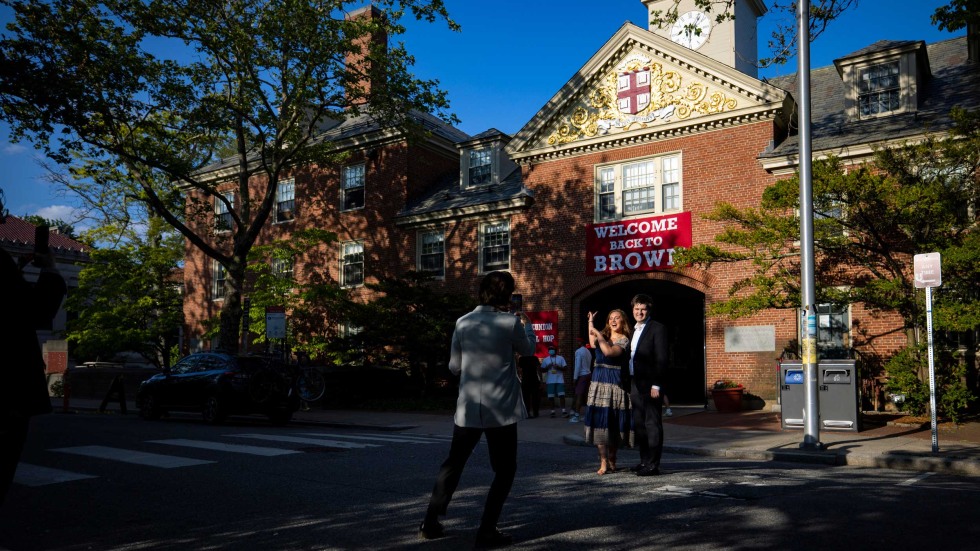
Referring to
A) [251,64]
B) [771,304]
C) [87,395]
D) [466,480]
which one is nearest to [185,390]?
[251,64]

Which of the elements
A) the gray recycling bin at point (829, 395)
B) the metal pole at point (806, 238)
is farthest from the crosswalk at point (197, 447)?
the gray recycling bin at point (829, 395)

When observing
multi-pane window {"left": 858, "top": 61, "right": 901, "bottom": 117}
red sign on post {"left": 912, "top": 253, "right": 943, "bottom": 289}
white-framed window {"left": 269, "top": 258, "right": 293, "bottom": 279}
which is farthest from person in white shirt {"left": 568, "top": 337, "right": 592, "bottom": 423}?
white-framed window {"left": 269, "top": 258, "right": 293, "bottom": 279}

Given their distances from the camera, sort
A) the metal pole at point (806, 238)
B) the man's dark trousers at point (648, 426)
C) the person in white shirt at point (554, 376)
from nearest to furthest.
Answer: the man's dark trousers at point (648, 426) < the metal pole at point (806, 238) < the person in white shirt at point (554, 376)

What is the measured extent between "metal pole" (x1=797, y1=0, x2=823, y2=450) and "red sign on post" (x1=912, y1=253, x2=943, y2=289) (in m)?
1.34

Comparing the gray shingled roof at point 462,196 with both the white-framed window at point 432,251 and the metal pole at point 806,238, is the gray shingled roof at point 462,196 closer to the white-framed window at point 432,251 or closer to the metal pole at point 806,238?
the white-framed window at point 432,251

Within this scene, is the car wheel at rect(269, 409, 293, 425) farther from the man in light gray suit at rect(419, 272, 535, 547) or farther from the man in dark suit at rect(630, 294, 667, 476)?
the man in light gray suit at rect(419, 272, 535, 547)

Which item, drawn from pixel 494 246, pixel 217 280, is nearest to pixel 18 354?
pixel 494 246

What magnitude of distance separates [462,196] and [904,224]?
49.0 feet

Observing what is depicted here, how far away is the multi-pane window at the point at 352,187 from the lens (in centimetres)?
2805

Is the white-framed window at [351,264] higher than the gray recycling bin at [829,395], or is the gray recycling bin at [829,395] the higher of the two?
the white-framed window at [351,264]

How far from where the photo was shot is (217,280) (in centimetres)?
3247

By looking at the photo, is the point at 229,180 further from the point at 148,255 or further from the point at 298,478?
the point at 298,478

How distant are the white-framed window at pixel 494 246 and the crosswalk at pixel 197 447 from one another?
11.3 m

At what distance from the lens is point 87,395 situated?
3028 centimetres
